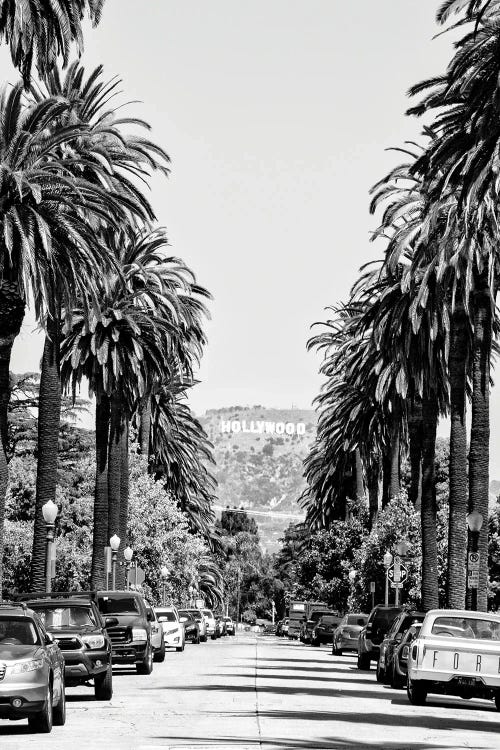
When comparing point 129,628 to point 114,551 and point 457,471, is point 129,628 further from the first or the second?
point 114,551

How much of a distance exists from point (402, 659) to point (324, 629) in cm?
3879

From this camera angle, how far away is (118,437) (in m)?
52.8

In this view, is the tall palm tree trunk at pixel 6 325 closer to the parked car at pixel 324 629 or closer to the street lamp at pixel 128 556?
the street lamp at pixel 128 556

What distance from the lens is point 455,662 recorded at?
2347 centimetres

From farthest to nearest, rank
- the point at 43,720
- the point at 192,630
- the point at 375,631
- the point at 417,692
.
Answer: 1. the point at 192,630
2. the point at 375,631
3. the point at 417,692
4. the point at 43,720

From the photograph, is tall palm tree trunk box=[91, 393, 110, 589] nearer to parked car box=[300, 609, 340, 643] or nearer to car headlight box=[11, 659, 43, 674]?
parked car box=[300, 609, 340, 643]

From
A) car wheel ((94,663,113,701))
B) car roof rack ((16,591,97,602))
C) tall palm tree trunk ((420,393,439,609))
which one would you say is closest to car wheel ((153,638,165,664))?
tall palm tree trunk ((420,393,439,609))

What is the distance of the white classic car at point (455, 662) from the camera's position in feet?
76.5

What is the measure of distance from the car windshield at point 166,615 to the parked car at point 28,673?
102 ft

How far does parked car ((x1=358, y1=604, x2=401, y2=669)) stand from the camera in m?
40.3

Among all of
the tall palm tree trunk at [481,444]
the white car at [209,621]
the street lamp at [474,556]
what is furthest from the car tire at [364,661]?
the white car at [209,621]

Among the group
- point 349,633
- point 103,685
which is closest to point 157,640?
point 349,633

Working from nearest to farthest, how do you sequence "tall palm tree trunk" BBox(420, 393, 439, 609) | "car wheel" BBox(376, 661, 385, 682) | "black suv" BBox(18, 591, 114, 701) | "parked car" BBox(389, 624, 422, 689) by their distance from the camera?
"black suv" BBox(18, 591, 114, 701) → "parked car" BBox(389, 624, 422, 689) → "car wheel" BBox(376, 661, 385, 682) → "tall palm tree trunk" BBox(420, 393, 439, 609)

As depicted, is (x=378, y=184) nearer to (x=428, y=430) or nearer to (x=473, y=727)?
(x=428, y=430)
